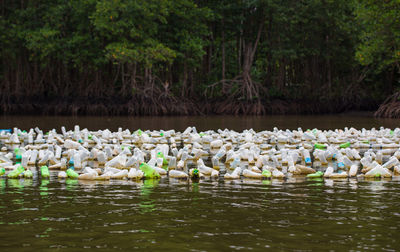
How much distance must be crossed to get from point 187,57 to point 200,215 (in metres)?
29.3

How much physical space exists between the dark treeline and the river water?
22683mm

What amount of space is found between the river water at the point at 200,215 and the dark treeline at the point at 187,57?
2268 centimetres

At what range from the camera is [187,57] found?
34656mm

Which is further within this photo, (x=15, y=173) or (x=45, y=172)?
(x=45, y=172)

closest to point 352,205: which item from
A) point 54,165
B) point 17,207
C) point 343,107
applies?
point 17,207

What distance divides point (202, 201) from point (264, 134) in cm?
873

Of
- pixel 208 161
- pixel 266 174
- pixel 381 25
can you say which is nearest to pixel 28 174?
pixel 266 174

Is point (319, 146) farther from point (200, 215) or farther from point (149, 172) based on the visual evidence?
point (200, 215)

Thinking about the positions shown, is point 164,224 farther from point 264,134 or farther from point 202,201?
point 264,134

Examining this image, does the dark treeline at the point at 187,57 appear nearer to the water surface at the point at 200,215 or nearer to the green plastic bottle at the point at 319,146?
the green plastic bottle at the point at 319,146

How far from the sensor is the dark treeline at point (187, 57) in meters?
31.8

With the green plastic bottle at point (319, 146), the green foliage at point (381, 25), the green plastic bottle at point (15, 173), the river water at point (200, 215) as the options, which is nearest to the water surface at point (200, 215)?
the river water at point (200, 215)

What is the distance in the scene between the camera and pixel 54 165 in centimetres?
895

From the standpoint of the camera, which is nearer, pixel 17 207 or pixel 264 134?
pixel 17 207
